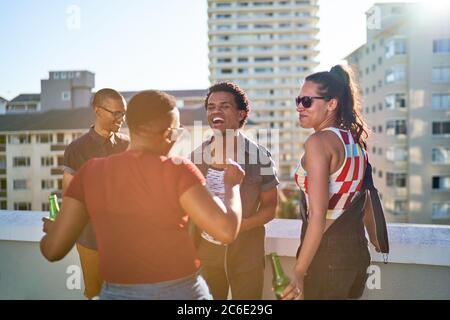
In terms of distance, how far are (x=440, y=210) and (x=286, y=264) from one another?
3606 cm

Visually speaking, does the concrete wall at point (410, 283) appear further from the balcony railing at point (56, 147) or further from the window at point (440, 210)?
the balcony railing at point (56, 147)

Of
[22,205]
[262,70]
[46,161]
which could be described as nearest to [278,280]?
[46,161]

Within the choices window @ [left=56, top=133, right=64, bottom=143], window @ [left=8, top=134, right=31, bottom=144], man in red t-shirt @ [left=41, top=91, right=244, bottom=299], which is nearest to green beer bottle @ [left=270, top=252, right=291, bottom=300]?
man in red t-shirt @ [left=41, top=91, right=244, bottom=299]

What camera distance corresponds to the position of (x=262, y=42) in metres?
72.4

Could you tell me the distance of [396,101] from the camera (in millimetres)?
37688

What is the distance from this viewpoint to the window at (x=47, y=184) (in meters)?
42.8

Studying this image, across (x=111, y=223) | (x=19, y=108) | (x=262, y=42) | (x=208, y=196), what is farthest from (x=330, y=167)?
(x=262, y=42)

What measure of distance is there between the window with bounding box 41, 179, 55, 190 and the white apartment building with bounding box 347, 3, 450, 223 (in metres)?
31.3

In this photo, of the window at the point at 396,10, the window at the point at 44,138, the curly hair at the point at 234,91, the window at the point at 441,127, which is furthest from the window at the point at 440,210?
the curly hair at the point at 234,91

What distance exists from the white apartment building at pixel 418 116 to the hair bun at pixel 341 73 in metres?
33.7

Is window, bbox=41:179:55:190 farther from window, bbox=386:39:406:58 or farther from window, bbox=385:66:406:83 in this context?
window, bbox=386:39:406:58

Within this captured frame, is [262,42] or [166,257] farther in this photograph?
[262,42]
